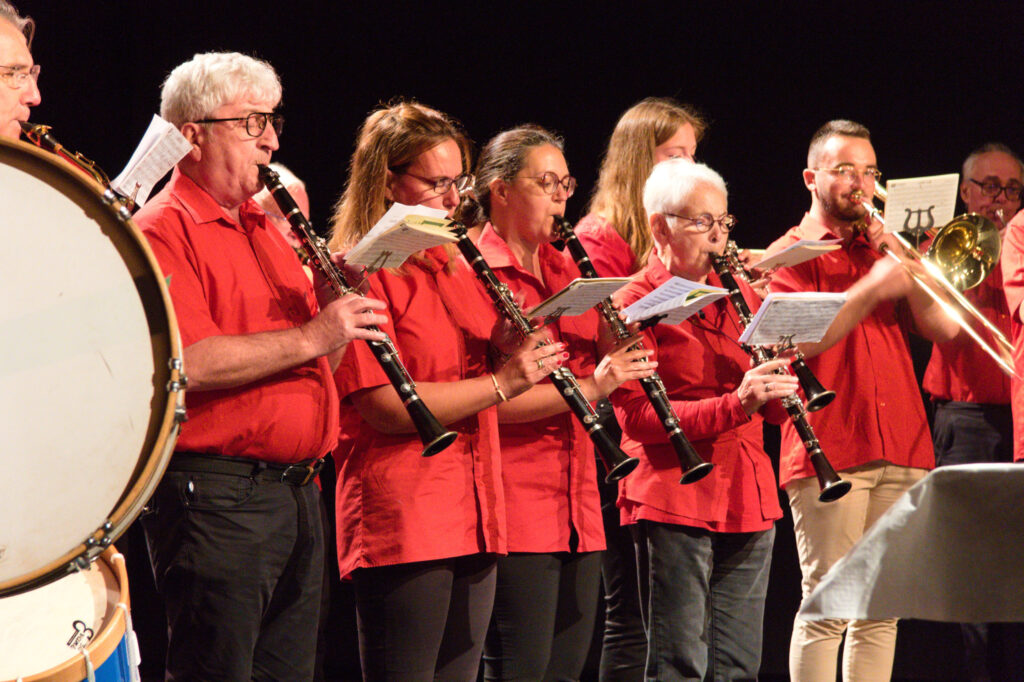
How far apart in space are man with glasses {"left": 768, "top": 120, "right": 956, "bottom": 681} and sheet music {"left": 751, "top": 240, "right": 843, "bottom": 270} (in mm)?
221

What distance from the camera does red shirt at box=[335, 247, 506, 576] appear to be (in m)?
2.54

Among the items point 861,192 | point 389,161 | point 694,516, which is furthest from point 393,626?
point 861,192

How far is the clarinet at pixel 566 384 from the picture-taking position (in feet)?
9.08

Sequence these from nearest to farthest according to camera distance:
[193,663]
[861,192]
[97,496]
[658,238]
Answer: [97,496] → [193,663] → [658,238] → [861,192]

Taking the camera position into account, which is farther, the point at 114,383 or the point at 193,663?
the point at 193,663

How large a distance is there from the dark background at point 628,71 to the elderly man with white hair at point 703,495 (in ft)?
6.37

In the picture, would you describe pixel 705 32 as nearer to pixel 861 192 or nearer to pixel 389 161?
pixel 861 192

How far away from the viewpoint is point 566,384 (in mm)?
2834

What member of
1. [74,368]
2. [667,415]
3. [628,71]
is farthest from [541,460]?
[628,71]

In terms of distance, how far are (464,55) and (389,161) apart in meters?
2.47

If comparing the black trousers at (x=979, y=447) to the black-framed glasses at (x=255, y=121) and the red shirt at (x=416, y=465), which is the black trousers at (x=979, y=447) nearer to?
the red shirt at (x=416, y=465)

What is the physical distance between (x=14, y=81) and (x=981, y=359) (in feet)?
11.4

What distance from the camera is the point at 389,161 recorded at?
289cm

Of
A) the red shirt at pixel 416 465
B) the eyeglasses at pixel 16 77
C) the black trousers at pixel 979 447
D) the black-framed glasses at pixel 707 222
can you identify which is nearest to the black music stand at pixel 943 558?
the red shirt at pixel 416 465
